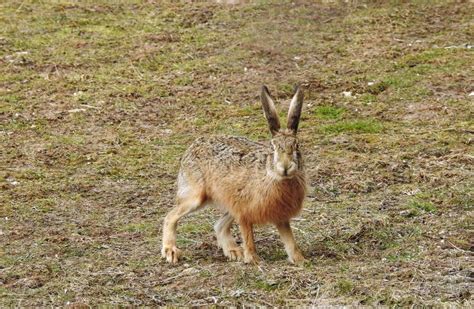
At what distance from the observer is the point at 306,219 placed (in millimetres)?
7500

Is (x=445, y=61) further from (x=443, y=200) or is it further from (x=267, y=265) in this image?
(x=267, y=265)

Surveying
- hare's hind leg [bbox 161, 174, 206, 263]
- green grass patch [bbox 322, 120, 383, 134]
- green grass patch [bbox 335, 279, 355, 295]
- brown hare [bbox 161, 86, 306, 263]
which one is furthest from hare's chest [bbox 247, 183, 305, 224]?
green grass patch [bbox 322, 120, 383, 134]

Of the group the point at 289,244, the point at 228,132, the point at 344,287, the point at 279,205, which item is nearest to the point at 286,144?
the point at 279,205

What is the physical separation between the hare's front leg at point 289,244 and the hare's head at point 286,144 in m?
0.47

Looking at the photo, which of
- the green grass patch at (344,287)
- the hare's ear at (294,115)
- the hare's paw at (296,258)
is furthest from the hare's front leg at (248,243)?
the green grass patch at (344,287)

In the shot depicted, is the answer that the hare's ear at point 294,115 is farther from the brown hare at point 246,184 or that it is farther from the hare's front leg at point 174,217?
the hare's front leg at point 174,217

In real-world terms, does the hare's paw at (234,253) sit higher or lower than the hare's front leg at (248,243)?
lower

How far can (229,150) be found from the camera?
6.87m

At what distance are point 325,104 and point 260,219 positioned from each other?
4203 mm

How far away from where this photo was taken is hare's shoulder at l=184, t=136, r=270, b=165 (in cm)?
667

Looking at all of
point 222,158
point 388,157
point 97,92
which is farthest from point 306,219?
point 97,92

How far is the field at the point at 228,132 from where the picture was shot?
610 centimetres

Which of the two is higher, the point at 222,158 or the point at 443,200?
the point at 222,158

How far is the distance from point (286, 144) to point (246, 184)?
0.55m
